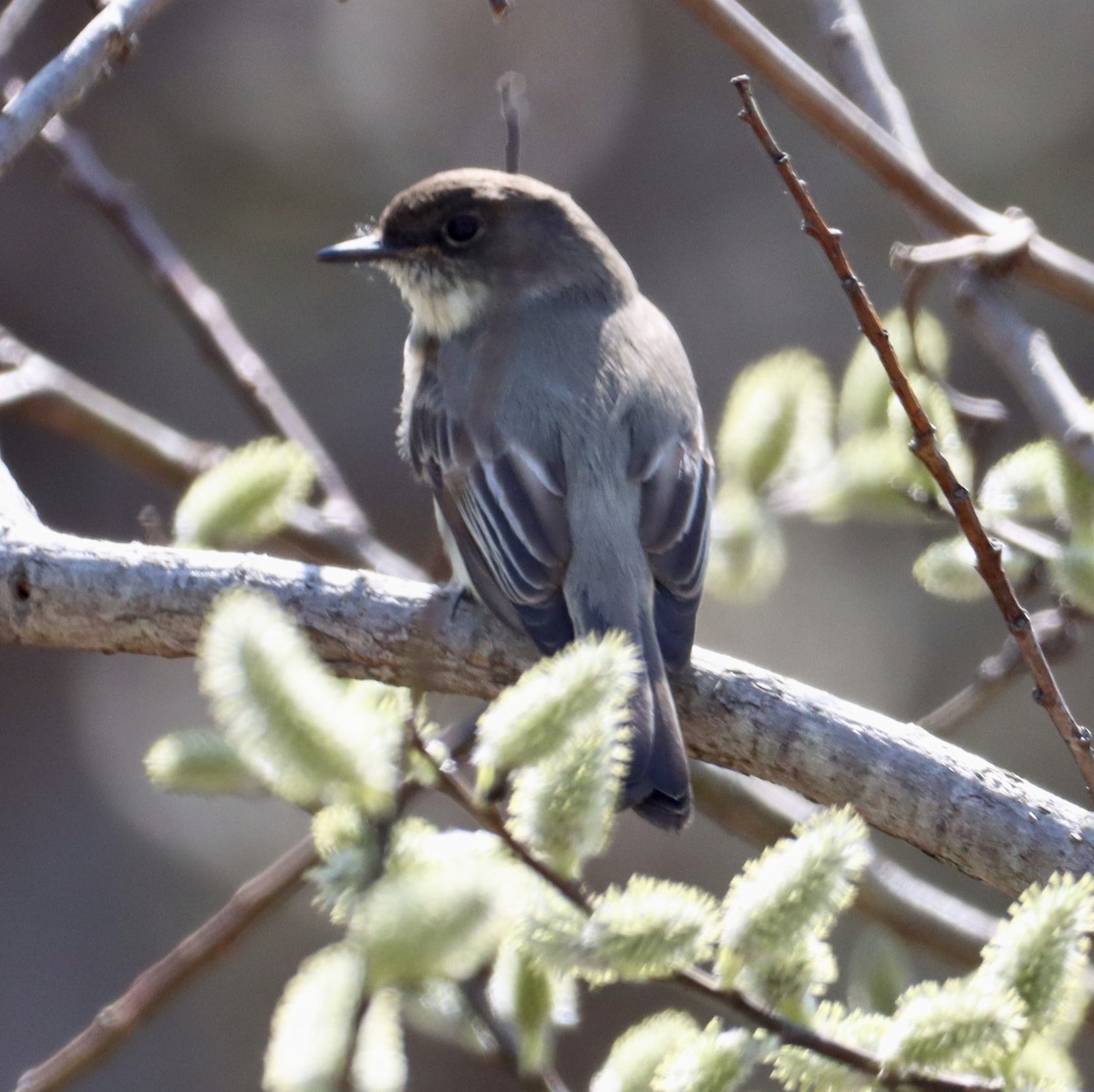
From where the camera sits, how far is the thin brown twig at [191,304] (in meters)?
3.67

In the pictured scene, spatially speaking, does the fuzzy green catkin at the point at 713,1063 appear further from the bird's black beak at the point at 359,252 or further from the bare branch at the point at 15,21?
the bird's black beak at the point at 359,252

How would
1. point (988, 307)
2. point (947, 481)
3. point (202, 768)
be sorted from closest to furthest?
1. point (202, 768)
2. point (947, 481)
3. point (988, 307)

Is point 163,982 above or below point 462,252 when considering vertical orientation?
below

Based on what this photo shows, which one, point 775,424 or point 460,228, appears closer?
point 775,424

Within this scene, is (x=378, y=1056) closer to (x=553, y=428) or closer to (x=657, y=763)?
(x=657, y=763)

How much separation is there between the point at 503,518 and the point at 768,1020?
191cm

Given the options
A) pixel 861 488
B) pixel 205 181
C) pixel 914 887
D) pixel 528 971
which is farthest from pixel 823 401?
pixel 205 181

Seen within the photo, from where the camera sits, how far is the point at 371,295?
6879mm

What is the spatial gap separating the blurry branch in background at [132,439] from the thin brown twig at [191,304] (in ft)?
0.23

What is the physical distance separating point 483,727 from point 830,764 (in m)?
1.06

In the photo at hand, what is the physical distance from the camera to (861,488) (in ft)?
9.59

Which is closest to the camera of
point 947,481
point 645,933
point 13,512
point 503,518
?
point 645,933

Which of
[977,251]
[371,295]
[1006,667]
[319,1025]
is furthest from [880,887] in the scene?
[371,295]

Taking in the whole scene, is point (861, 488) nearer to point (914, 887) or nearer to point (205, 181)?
point (914, 887)
